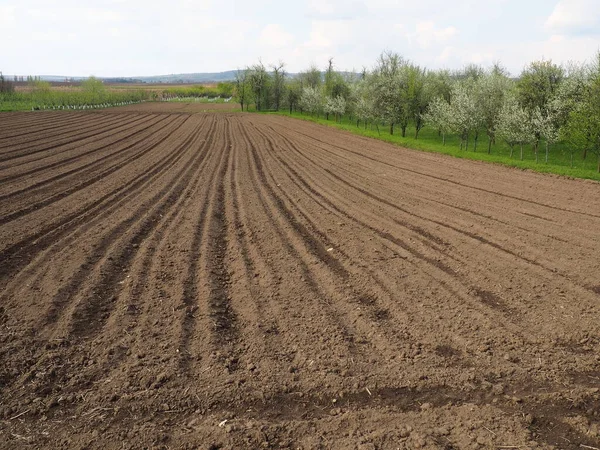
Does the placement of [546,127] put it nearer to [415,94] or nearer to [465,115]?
[465,115]

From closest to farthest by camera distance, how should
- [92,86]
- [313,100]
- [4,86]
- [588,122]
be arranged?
[588,122] < [313,100] < [4,86] < [92,86]

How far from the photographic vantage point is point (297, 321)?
7.21 m

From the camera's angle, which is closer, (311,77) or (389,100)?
(389,100)

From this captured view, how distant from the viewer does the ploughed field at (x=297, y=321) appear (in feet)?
16.5

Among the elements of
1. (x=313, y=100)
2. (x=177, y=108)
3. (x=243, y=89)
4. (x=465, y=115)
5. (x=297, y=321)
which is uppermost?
(x=243, y=89)

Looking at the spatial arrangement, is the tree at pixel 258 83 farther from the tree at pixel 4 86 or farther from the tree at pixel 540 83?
the tree at pixel 540 83

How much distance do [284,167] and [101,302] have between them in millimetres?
15470

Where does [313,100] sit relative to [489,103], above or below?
above

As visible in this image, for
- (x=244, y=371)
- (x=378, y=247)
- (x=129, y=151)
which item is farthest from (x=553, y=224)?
(x=129, y=151)

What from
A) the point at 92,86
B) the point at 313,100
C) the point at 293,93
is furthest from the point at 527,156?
the point at 92,86

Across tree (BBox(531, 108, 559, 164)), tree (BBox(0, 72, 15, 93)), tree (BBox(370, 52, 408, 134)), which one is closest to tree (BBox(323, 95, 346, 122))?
tree (BBox(370, 52, 408, 134))

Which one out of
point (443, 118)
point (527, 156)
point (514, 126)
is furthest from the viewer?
point (443, 118)

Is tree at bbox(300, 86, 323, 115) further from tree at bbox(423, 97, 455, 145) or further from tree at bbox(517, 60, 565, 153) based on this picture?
tree at bbox(517, 60, 565, 153)

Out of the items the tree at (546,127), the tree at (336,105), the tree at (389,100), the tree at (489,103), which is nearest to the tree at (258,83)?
the tree at (336,105)
